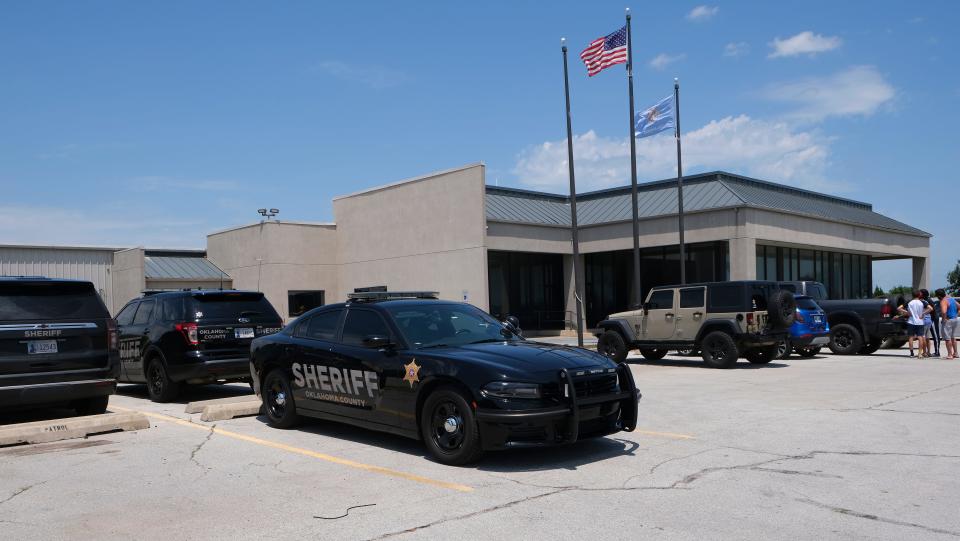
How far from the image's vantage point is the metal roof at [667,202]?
32844 millimetres

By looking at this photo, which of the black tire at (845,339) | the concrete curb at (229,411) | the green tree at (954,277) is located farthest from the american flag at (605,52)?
the green tree at (954,277)

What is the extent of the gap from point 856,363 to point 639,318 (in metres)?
4.98

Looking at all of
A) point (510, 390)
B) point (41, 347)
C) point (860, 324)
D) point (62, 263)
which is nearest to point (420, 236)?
point (62, 263)

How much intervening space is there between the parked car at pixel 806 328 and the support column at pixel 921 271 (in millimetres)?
30271

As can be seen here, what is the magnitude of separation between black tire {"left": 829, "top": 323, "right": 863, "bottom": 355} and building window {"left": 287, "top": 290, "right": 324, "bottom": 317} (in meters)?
24.8

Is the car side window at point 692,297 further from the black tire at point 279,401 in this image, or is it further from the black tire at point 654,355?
the black tire at point 279,401

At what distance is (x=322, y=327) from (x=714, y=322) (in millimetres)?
10879

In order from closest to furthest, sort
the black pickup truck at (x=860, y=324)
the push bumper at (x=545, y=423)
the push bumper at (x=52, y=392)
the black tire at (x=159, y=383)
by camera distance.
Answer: the push bumper at (x=545, y=423) → the push bumper at (x=52, y=392) → the black tire at (x=159, y=383) → the black pickup truck at (x=860, y=324)

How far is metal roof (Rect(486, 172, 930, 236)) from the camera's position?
32844 millimetres

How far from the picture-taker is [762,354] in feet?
61.1

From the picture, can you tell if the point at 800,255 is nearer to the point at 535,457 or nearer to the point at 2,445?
the point at 535,457

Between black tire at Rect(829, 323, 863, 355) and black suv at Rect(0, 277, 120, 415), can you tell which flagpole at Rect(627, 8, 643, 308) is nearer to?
black tire at Rect(829, 323, 863, 355)

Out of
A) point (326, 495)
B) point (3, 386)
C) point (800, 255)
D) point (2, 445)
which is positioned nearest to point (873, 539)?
point (326, 495)

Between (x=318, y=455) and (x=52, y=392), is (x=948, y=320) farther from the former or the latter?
(x=52, y=392)
